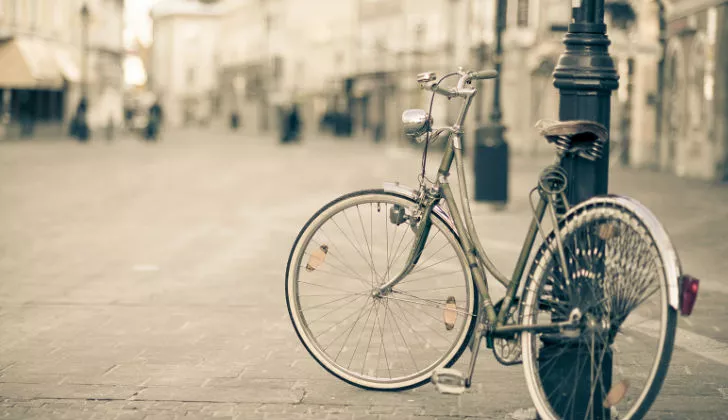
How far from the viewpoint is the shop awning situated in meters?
44.2

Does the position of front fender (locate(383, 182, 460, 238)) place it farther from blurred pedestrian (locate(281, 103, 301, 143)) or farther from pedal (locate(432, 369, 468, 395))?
blurred pedestrian (locate(281, 103, 301, 143))

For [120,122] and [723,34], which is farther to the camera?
[120,122]

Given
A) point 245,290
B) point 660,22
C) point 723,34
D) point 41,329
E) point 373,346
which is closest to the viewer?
point 373,346

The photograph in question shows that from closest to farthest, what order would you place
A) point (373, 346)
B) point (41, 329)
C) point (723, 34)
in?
point (373, 346) < point (41, 329) < point (723, 34)

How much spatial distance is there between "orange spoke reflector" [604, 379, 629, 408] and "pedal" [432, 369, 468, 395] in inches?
26.5

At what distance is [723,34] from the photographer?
77.1 ft

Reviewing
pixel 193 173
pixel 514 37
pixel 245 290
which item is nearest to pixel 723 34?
pixel 193 173

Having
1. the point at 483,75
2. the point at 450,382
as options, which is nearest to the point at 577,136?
the point at 483,75

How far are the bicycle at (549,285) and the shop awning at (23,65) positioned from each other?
4112 cm

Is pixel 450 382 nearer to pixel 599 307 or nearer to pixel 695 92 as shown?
pixel 599 307

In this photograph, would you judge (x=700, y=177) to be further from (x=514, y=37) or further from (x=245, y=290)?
(x=514, y=37)

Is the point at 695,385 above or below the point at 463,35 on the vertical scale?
below

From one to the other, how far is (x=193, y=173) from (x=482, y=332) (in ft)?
65.4

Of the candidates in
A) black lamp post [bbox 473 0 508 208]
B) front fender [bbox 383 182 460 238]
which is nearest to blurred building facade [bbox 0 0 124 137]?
black lamp post [bbox 473 0 508 208]
